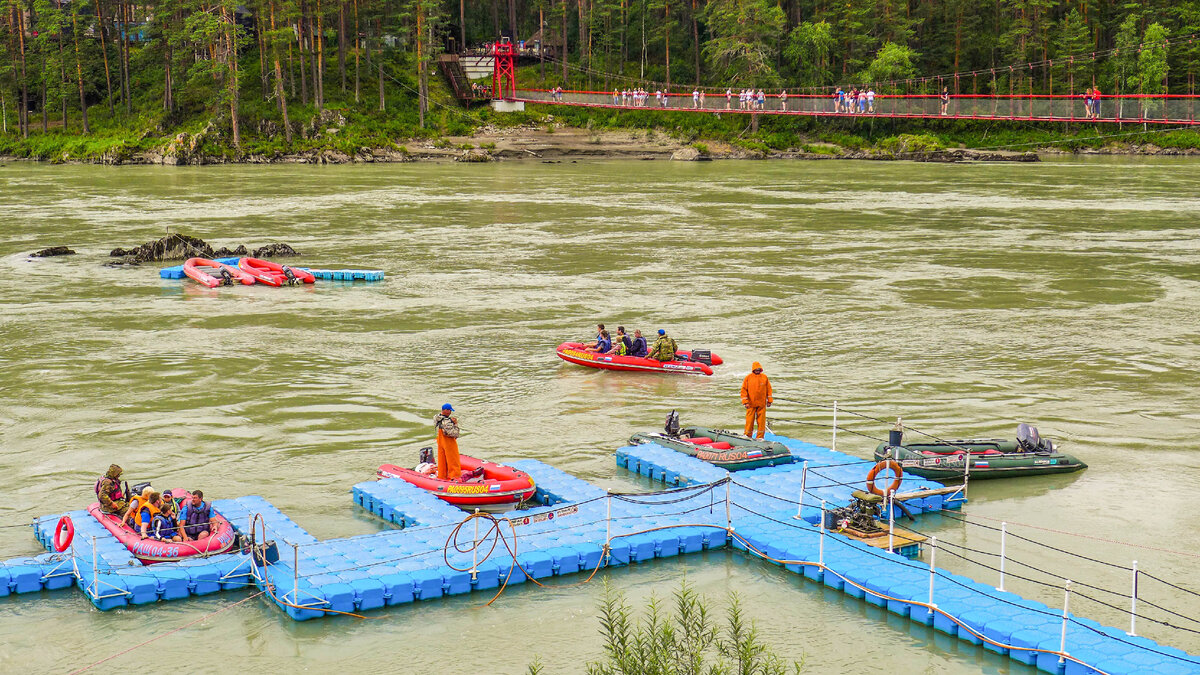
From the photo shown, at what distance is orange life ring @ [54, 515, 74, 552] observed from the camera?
16.2 meters

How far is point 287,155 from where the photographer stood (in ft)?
307

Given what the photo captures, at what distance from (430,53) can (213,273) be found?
59577 millimetres

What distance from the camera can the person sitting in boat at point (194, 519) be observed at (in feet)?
54.4

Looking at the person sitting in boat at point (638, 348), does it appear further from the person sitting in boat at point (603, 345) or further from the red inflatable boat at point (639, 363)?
the person sitting in boat at point (603, 345)

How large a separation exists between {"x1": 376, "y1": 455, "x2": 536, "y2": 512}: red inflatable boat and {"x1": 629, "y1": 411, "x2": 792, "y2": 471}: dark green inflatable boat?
135 inches

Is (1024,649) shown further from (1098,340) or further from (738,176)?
(738,176)

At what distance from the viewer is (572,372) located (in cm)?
2816

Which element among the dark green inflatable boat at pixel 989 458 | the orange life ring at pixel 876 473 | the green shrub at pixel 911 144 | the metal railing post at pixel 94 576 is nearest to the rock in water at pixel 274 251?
the dark green inflatable boat at pixel 989 458

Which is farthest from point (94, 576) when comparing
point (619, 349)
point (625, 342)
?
point (625, 342)

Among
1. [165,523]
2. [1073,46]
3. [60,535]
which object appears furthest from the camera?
[1073,46]

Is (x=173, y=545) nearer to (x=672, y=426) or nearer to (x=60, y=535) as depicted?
(x=60, y=535)

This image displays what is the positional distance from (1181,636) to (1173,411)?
10999 millimetres

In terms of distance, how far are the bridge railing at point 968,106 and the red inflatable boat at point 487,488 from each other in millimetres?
58947

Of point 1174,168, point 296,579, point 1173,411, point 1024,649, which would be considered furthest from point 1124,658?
point 1174,168
